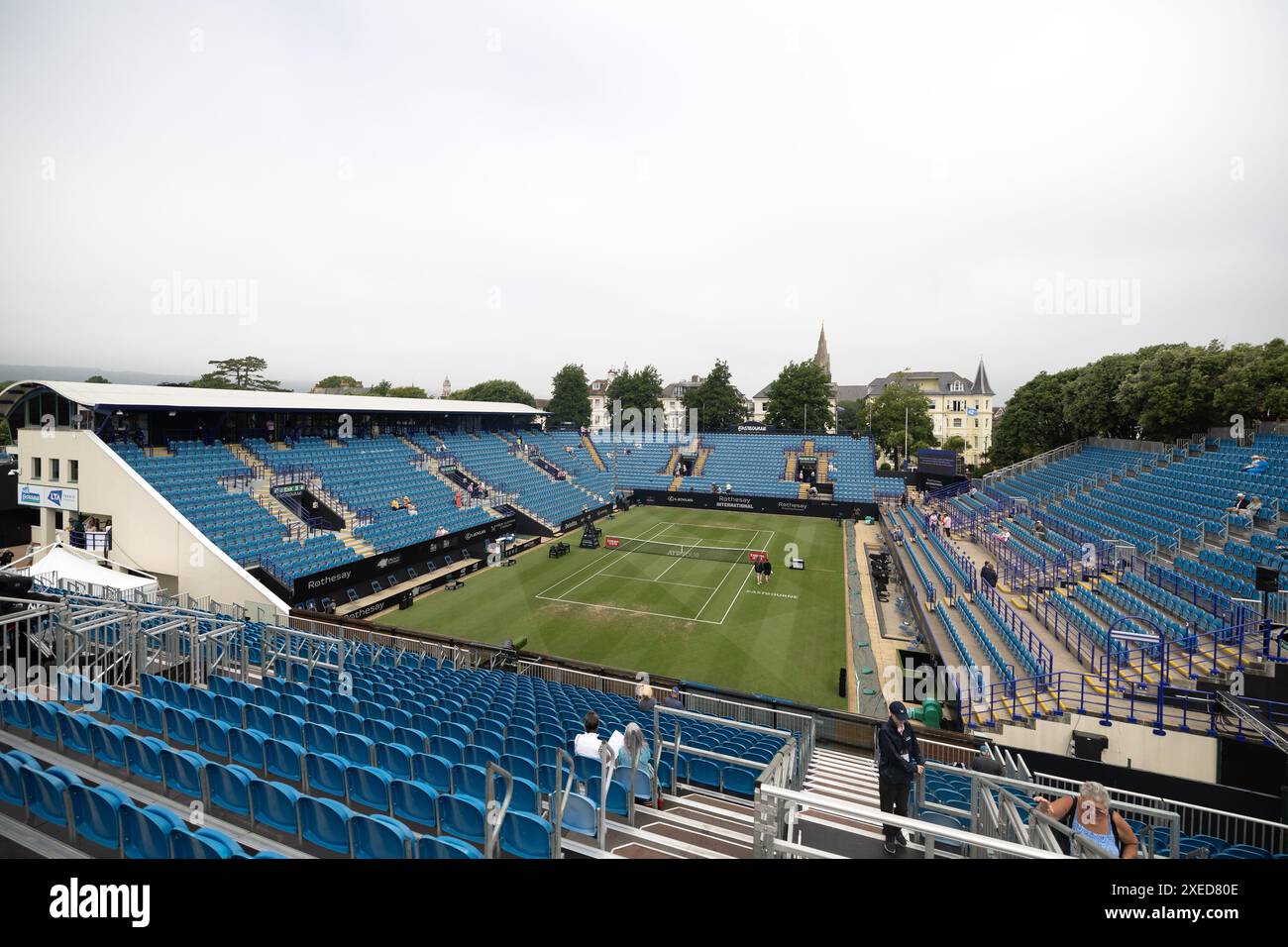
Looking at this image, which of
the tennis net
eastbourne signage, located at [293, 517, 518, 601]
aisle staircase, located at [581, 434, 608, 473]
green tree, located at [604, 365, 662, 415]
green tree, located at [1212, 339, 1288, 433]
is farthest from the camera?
green tree, located at [604, 365, 662, 415]

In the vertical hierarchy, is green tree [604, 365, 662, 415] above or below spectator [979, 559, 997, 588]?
above

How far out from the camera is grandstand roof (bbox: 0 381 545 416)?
79.2ft

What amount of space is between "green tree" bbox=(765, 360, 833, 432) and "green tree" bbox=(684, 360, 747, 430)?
613 cm

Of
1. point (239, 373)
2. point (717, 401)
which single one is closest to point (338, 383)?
point (239, 373)

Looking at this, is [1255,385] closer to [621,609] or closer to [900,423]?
[621,609]

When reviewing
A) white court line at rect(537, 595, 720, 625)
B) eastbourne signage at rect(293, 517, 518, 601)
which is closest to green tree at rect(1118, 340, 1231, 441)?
white court line at rect(537, 595, 720, 625)

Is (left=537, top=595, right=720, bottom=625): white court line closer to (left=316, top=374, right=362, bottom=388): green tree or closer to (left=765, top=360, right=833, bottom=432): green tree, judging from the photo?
(left=765, top=360, right=833, bottom=432): green tree

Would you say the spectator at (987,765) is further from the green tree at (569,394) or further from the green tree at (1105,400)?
the green tree at (569,394)

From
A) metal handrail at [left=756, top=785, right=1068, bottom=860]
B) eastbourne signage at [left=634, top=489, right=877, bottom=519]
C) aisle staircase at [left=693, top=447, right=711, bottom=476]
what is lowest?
eastbourne signage at [left=634, top=489, right=877, bottom=519]

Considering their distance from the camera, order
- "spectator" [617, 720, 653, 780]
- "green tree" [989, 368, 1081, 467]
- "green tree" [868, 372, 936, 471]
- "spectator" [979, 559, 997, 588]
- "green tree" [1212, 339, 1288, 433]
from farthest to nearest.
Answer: "green tree" [868, 372, 936, 471], "green tree" [989, 368, 1081, 467], "green tree" [1212, 339, 1288, 433], "spectator" [979, 559, 997, 588], "spectator" [617, 720, 653, 780]

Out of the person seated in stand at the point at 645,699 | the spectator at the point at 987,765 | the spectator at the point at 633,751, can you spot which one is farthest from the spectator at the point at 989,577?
Result: the spectator at the point at 633,751

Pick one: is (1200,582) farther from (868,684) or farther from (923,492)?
(923,492)

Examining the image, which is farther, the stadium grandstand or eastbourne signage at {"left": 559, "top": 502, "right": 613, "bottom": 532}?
eastbourne signage at {"left": 559, "top": 502, "right": 613, "bottom": 532}
